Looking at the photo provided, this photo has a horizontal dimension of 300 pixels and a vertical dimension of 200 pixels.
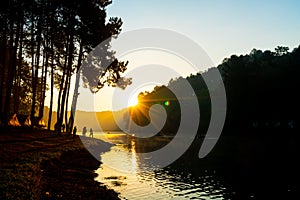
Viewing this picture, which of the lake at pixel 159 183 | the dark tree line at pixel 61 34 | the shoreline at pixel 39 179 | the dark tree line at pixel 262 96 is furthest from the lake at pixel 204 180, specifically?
the dark tree line at pixel 262 96

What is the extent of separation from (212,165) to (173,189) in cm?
1533

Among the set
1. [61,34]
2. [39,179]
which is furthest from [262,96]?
[39,179]

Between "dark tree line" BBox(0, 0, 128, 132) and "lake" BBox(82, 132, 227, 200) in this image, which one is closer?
"lake" BBox(82, 132, 227, 200)

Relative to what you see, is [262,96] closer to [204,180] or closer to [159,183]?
[204,180]

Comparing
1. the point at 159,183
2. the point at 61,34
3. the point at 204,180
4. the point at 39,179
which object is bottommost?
the point at 159,183

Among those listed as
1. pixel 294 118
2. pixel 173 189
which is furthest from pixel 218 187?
pixel 294 118

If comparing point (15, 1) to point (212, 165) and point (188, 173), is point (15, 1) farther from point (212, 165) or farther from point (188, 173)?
point (212, 165)

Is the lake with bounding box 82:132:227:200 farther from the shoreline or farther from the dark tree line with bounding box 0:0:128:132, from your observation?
the dark tree line with bounding box 0:0:128:132

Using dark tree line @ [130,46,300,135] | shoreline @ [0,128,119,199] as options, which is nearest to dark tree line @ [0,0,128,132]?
shoreline @ [0,128,119,199]

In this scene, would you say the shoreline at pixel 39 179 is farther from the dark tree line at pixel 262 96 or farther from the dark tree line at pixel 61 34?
the dark tree line at pixel 262 96

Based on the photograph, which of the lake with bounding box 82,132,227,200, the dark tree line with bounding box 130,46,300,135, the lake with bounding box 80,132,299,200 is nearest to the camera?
the lake with bounding box 82,132,227,200

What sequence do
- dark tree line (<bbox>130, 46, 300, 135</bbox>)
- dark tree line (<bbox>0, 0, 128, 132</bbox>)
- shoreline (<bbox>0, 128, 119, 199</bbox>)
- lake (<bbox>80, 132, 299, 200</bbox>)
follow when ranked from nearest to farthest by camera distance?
shoreline (<bbox>0, 128, 119, 199</bbox>) → lake (<bbox>80, 132, 299, 200</bbox>) → dark tree line (<bbox>0, 0, 128, 132</bbox>) → dark tree line (<bbox>130, 46, 300, 135</bbox>)

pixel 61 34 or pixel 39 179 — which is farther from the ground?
pixel 61 34

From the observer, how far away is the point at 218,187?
26156 mm
